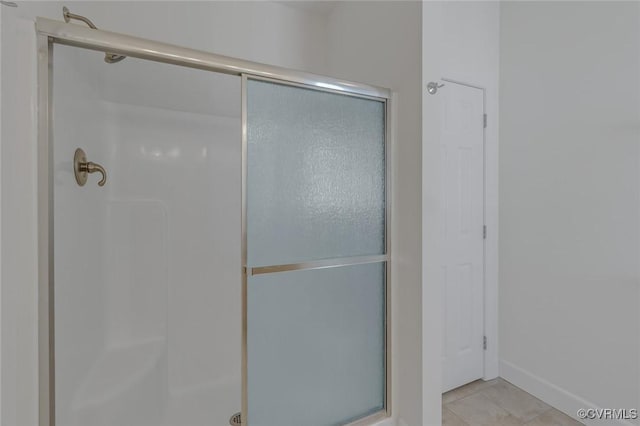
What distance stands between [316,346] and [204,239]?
1.08 metres

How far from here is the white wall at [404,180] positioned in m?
1.37

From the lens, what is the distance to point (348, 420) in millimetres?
1434
